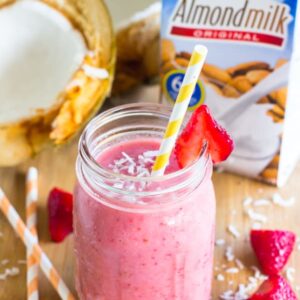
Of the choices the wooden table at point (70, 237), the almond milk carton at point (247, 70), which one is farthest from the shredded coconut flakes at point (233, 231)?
the almond milk carton at point (247, 70)

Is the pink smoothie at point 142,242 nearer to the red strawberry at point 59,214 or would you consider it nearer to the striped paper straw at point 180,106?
the striped paper straw at point 180,106

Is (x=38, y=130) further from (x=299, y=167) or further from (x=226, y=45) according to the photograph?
(x=299, y=167)

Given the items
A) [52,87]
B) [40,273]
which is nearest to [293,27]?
[52,87]

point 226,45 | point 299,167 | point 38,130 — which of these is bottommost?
point 299,167

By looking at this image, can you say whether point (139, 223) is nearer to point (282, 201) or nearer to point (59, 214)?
point (59, 214)

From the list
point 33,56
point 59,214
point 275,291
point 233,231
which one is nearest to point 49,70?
point 33,56

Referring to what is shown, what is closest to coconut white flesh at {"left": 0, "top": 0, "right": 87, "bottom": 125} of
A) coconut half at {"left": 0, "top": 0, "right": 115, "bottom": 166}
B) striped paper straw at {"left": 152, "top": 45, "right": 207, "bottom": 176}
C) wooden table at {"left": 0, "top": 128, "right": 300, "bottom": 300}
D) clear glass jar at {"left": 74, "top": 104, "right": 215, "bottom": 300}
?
coconut half at {"left": 0, "top": 0, "right": 115, "bottom": 166}

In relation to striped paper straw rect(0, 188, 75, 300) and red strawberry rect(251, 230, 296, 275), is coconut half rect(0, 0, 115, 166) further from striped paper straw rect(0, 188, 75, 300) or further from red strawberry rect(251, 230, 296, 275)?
red strawberry rect(251, 230, 296, 275)
